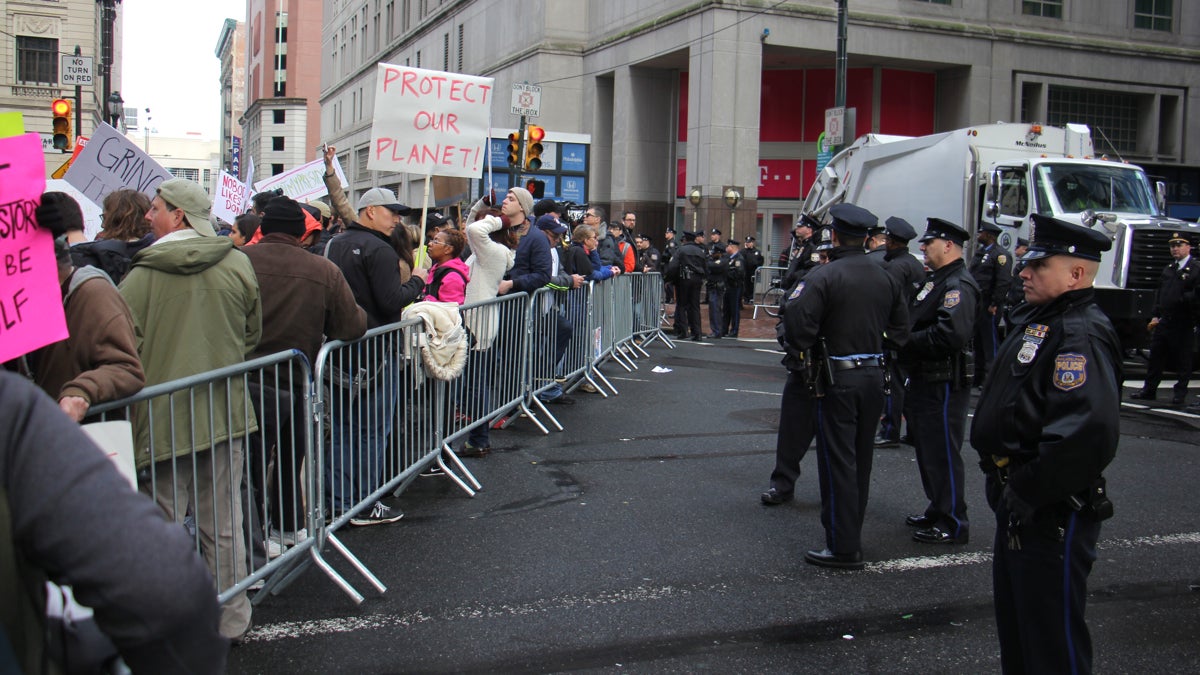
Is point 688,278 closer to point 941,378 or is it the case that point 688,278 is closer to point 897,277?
point 897,277

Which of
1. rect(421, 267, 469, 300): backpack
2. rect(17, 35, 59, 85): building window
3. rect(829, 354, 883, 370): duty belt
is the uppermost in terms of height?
rect(17, 35, 59, 85): building window

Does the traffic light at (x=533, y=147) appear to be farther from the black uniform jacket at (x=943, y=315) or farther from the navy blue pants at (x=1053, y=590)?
the navy blue pants at (x=1053, y=590)

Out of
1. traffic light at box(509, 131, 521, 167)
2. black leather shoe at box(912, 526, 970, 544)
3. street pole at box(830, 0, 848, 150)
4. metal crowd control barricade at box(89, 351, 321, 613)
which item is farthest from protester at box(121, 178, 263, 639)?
street pole at box(830, 0, 848, 150)

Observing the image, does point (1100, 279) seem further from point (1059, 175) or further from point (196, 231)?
point (196, 231)

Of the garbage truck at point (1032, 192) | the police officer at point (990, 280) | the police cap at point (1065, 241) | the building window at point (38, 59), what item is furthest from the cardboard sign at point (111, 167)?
the building window at point (38, 59)

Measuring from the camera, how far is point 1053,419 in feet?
12.0

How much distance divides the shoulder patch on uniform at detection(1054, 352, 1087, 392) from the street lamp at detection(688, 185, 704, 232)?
964 inches

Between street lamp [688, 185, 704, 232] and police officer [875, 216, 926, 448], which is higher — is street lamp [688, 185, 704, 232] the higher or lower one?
the higher one

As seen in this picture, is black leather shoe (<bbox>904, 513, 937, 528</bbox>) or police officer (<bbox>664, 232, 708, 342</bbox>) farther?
police officer (<bbox>664, 232, 708, 342</bbox>)

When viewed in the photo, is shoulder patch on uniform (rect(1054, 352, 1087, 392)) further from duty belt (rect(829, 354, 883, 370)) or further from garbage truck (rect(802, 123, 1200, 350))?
garbage truck (rect(802, 123, 1200, 350))

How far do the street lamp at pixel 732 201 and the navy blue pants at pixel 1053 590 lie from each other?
2419cm

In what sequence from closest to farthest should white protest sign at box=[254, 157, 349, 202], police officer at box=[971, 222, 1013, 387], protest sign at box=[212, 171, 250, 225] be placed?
protest sign at box=[212, 171, 250, 225] < police officer at box=[971, 222, 1013, 387] < white protest sign at box=[254, 157, 349, 202]

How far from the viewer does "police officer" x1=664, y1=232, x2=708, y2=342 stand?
61.2 ft

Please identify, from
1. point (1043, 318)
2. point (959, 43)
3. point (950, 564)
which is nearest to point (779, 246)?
point (959, 43)
